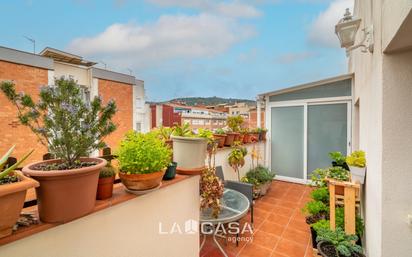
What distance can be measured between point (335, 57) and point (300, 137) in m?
2.98

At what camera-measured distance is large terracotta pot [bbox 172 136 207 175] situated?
5.02 ft

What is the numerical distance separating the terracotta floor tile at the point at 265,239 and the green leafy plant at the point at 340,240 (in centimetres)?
65

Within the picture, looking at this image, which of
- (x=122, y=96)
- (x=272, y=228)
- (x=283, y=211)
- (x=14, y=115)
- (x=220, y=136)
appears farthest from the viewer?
(x=122, y=96)

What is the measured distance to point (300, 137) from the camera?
493 centimetres

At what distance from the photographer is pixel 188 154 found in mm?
1547

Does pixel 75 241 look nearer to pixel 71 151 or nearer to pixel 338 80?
pixel 71 151

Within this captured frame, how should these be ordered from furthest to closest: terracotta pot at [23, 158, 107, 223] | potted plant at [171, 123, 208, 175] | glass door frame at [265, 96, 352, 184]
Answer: glass door frame at [265, 96, 352, 184] < potted plant at [171, 123, 208, 175] < terracotta pot at [23, 158, 107, 223]

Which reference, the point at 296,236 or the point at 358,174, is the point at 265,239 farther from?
the point at 358,174

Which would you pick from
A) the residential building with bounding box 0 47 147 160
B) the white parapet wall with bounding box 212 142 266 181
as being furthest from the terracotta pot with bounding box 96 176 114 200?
the white parapet wall with bounding box 212 142 266 181

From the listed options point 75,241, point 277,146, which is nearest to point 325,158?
point 277,146

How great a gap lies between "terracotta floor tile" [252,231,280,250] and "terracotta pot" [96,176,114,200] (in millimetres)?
2181

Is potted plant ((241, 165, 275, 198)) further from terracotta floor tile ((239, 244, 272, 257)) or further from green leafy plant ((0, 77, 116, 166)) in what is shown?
green leafy plant ((0, 77, 116, 166))

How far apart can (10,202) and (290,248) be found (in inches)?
108

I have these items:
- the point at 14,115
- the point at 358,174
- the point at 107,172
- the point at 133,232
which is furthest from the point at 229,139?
the point at 14,115
